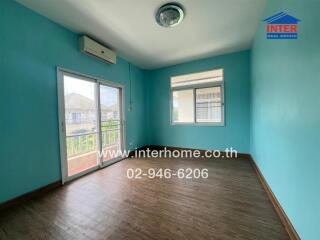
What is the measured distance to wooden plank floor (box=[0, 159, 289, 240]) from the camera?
57.0 inches

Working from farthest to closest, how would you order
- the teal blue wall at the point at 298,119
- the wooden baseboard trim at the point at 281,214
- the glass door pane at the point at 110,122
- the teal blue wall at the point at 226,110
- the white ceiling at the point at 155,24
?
1. the teal blue wall at the point at 226,110
2. the glass door pane at the point at 110,122
3. the white ceiling at the point at 155,24
4. the wooden baseboard trim at the point at 281,214
5. the teal blue wall at the point at 298,119

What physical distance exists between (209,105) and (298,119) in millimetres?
3035

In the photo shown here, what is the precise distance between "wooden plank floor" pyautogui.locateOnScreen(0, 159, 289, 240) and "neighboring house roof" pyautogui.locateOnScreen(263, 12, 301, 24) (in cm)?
205

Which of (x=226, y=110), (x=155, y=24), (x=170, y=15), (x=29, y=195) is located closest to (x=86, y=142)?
(x=29, y=195)

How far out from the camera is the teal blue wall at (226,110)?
3.82 metres

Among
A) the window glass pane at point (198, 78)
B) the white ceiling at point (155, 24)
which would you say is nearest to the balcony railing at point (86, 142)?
the white ceiling at point (155, 24)

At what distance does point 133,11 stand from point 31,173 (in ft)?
9.61

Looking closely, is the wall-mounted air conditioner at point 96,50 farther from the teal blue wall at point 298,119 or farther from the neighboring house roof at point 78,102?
the teal blue wall at point 298,119

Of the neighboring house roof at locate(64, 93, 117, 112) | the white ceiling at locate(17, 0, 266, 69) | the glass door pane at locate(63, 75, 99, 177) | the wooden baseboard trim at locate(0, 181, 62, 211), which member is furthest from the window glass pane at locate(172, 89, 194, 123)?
the wooden baseboard trim at locate(0, 181, 62, 211)

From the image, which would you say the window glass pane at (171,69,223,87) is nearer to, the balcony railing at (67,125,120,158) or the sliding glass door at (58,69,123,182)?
the sliding glass door at (58,69,123,182)

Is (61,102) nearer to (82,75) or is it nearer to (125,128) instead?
(82,75)

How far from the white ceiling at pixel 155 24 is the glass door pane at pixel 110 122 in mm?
1119

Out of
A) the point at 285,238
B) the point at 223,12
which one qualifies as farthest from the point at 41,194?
the point at 223,12

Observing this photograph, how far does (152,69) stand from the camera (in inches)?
202
